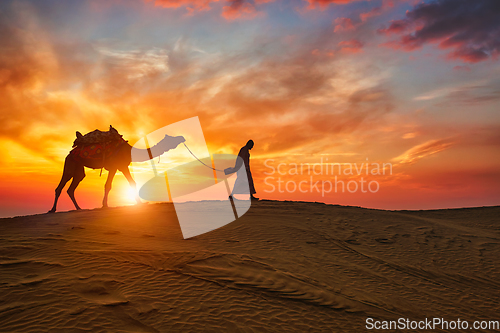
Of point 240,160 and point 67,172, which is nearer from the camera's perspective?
point 67,172

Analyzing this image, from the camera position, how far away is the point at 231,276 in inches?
263

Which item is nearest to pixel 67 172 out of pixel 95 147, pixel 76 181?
pixel 76 181

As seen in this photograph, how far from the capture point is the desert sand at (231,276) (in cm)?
514

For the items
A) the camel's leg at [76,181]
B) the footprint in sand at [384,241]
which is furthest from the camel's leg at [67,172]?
the footprint in sand at [384,241]

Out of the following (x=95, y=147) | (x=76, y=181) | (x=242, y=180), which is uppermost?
(x=95, y=147)

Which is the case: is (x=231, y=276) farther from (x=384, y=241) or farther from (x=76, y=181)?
(x=76, y=181)

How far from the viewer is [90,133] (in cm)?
1489

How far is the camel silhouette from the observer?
14.7 metres

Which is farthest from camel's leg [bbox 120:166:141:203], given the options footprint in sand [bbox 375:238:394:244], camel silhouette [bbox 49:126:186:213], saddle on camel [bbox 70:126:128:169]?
footprint in sand [bbox 375:238:394:244]

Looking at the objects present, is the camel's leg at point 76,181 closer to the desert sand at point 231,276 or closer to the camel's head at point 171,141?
the desert sand at point 231,276

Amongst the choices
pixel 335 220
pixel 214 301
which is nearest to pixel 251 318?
pixel 214 301

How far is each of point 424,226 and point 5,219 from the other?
17826 mm

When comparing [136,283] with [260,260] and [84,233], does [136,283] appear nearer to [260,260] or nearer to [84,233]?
[260,260]

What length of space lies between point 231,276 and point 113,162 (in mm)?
10905
